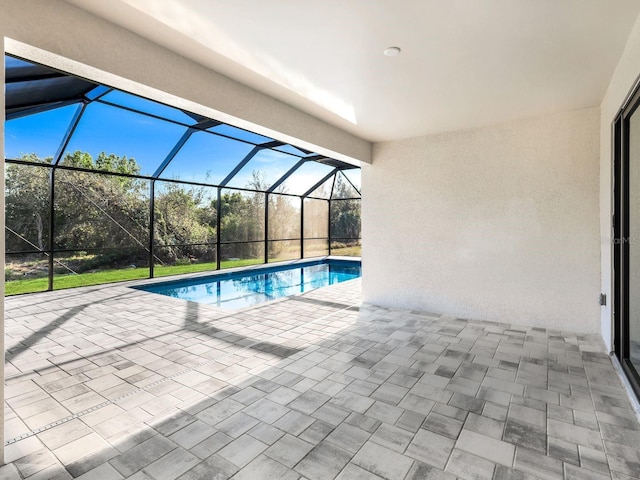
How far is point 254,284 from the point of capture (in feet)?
28.9

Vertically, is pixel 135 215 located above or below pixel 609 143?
below

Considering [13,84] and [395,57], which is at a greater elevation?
[13,84]

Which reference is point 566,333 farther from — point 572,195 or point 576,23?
point 576,23

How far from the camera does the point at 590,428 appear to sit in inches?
85.0

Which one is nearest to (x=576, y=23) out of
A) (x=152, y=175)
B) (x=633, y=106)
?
(x=633, y=106)

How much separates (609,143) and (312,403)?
12.3ft

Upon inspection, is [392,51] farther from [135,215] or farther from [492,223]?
[135,215]

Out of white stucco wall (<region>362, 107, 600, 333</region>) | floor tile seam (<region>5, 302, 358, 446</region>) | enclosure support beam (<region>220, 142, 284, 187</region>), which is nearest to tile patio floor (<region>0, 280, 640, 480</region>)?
floor tile seam (<region>5, 302, 358, 446</region>)

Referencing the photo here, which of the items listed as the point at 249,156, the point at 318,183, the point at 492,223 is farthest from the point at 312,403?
the point at 318,183

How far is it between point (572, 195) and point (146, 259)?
11455 millimetres

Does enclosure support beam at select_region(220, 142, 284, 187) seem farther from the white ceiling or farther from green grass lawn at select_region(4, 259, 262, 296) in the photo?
the white ceiling

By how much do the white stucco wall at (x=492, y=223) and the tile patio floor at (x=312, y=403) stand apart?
501mm

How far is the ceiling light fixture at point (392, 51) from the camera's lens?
266cm

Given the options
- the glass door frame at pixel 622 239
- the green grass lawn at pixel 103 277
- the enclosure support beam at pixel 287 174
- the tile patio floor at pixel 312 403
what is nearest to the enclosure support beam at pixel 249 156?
the enclosure support beam at pixel 287 174
